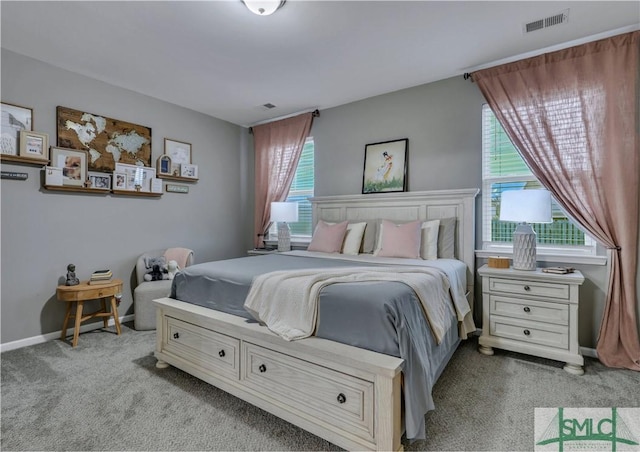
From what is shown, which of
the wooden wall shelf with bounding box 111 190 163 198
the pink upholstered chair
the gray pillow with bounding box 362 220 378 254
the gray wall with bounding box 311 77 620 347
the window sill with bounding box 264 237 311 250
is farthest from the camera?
the window sill with bounding box 264 237 311 250

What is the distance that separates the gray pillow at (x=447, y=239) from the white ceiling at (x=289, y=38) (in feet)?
5.09

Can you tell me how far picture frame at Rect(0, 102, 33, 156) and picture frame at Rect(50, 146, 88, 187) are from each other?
0.26m

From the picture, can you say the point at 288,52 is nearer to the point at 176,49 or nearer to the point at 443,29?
the point at 176,49

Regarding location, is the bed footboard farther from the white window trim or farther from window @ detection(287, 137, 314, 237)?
window @ detection(287, 137, 314, 237)

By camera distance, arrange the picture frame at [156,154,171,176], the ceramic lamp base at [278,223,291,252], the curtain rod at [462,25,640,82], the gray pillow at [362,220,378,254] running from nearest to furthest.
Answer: the curtain rod at [462,25,640,82], the gray pillow at [362,220,378,254], the picture frame at [156,154,171,176], the ceramic lamp base at [278,223,291,252]

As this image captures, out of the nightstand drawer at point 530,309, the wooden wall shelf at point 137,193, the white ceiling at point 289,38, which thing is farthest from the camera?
the wooden wall shelf at point 137,193

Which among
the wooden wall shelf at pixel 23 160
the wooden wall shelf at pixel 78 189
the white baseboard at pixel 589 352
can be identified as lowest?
the white baseboard at pixel 589 352

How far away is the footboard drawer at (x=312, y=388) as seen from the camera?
55.6 inches

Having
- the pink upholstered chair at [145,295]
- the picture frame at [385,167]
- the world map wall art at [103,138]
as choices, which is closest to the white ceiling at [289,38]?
the world map wall art at [103,138]

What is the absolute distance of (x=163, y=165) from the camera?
3.80m

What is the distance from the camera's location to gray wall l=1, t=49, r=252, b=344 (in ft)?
8.96

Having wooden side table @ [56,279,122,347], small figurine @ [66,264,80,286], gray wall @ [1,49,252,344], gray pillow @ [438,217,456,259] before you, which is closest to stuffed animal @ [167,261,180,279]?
gray wall @ [1,49,252,344]

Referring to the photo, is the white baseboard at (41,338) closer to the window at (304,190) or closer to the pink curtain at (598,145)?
the window at (304,190)

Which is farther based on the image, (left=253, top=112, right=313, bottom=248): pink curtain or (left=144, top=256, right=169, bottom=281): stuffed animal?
(left=253, top=112, right=313, bottom=248): pink curtain
